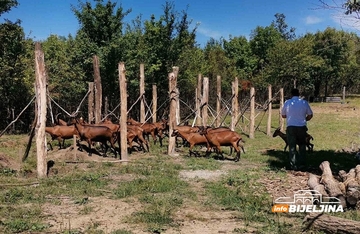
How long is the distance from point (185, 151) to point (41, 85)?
648 centimetres

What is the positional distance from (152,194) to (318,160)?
6.69 metres

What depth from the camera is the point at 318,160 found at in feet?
40.6

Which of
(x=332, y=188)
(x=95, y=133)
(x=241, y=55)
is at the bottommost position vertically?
(x=332, y=188)

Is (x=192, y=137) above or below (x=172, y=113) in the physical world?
below

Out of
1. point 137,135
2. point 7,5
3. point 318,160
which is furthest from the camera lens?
point 7,5

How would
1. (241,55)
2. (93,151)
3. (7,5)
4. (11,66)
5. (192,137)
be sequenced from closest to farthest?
(192,137) < (93,151) < (7,5) < (11,66) < (241,55)

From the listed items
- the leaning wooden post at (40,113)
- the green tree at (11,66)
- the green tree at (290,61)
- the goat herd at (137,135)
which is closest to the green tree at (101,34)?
the green tree at (11,66)

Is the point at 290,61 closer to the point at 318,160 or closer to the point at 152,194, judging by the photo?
the point at 318,160

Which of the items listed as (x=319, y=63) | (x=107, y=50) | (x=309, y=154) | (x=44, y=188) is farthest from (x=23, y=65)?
(x=319, y=63)

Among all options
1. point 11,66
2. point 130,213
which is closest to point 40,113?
point 130,213

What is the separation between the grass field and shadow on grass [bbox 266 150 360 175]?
34mm

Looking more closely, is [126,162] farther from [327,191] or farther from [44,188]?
[327,191]

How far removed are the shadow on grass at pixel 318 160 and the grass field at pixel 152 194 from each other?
3cm

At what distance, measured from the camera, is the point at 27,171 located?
10.1 m
